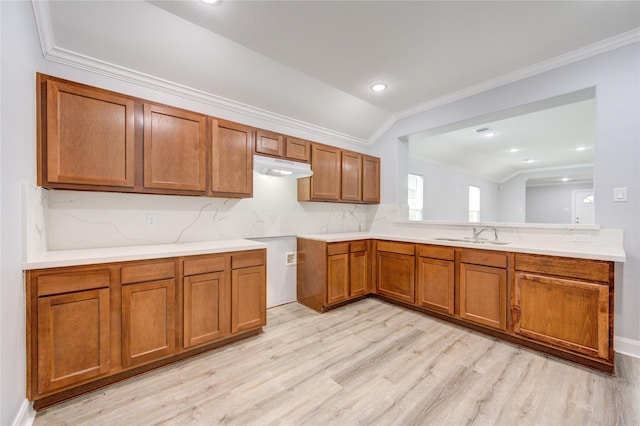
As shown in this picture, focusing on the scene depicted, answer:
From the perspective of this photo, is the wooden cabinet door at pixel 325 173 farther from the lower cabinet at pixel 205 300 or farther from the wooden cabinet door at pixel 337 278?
the lower cabinet at pixel 205 300

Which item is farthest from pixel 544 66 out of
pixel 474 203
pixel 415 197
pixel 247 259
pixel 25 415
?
pixel 474 203

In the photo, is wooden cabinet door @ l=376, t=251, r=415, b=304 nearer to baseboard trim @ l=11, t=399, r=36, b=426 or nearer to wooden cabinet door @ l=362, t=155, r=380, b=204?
wooden cabinet door @ l=362, t=155, r=380, b=204

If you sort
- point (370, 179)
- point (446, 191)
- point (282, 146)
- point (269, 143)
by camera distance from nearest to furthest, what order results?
1. point (269, 143)
2. point (282, 146)
3. point (370, 179)
4. point (446, 191)

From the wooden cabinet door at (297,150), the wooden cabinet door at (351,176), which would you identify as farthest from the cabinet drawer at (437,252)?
the wooden cabinet door at (297,150)

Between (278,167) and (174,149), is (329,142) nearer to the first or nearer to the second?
(278,167)

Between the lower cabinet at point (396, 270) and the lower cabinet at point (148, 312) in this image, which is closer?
the lower cabinet at point (148, 312)

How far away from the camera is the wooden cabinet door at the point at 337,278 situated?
3.15m

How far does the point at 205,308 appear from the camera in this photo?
2.21 m

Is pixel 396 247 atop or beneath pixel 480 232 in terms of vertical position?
beneath

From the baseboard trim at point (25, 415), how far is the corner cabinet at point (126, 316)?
4 centimetres

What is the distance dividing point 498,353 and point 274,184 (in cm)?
287

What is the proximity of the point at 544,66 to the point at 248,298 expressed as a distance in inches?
146

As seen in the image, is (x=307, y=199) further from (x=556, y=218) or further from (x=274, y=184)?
(x=556, y=218)

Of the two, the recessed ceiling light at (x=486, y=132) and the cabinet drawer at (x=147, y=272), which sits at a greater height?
the recessed ceiling light at (x=486, y=132)
